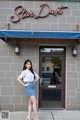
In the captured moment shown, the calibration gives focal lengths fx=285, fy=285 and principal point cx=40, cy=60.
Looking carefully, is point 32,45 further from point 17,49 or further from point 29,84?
point 29,84

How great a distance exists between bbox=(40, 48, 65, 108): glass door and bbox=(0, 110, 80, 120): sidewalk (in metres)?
0.53

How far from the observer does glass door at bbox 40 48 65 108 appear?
9.93 m

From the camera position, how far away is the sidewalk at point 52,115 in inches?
340

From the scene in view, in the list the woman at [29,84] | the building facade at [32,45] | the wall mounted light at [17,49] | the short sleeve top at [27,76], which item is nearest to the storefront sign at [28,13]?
the building facade at [32,45]

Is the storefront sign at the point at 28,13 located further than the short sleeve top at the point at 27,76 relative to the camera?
Yes

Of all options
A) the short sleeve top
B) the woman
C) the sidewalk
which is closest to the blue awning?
the woman

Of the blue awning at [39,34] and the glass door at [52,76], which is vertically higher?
the blue awning at [39,34]

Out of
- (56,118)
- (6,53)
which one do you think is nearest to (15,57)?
(6,53)

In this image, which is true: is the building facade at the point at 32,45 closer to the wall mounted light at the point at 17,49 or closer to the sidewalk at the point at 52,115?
the wall mounted light at the point at 17,49

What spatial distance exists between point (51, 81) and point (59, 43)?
1.37 metres

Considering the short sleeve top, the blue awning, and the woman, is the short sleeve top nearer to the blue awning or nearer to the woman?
the woman

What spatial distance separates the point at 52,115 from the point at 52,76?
152cm

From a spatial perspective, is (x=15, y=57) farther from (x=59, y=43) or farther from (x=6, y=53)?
(x=59, y=43)

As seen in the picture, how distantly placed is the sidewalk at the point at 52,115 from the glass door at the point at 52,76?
529mm
